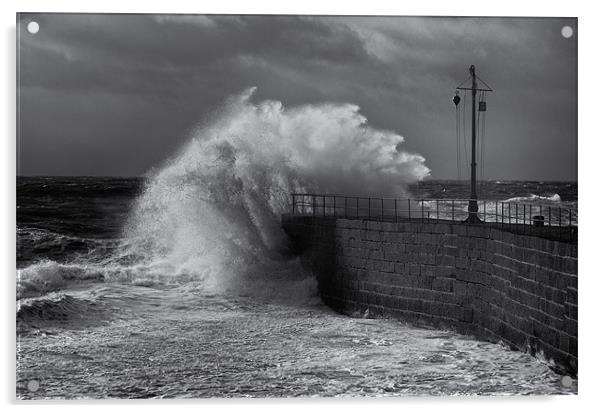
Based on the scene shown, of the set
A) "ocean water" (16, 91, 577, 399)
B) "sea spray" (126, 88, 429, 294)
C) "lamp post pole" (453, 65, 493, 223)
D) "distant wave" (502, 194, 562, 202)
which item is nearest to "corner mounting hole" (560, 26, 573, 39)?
"lamp post pole" (453, 65, 493, 223)

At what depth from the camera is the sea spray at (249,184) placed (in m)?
9.39

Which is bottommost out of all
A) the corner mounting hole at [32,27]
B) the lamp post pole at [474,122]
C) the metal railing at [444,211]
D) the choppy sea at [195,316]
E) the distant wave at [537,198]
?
the choppy sea at [195,316]

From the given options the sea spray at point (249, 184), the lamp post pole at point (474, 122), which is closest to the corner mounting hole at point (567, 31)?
the lamp post pole at point (474, 122)

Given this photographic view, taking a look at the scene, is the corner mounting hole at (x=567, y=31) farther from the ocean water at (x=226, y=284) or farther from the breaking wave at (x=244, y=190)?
the breaking wave at (x=244, y=190)

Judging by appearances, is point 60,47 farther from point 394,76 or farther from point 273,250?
point 273,250

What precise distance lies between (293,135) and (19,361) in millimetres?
3466

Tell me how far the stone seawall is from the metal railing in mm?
139

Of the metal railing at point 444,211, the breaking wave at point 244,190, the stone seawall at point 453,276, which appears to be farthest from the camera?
the breaking wave at point 244,190

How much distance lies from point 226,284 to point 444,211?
2.13 meters

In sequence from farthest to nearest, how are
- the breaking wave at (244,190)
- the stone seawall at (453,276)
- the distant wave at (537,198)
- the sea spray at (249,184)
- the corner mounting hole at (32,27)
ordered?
1. the sea spray at (249,184)
2. the breaking wave at (244,190)
3. the distant wave at (537,198)
4. the stone seawall at (453,276)
5. the corner mounting hole at (32,27)

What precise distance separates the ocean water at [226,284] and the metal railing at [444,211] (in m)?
0.12

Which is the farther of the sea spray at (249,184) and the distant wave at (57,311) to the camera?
the sea spray at (249,184)

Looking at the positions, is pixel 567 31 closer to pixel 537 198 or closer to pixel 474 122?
pixel 474 122
